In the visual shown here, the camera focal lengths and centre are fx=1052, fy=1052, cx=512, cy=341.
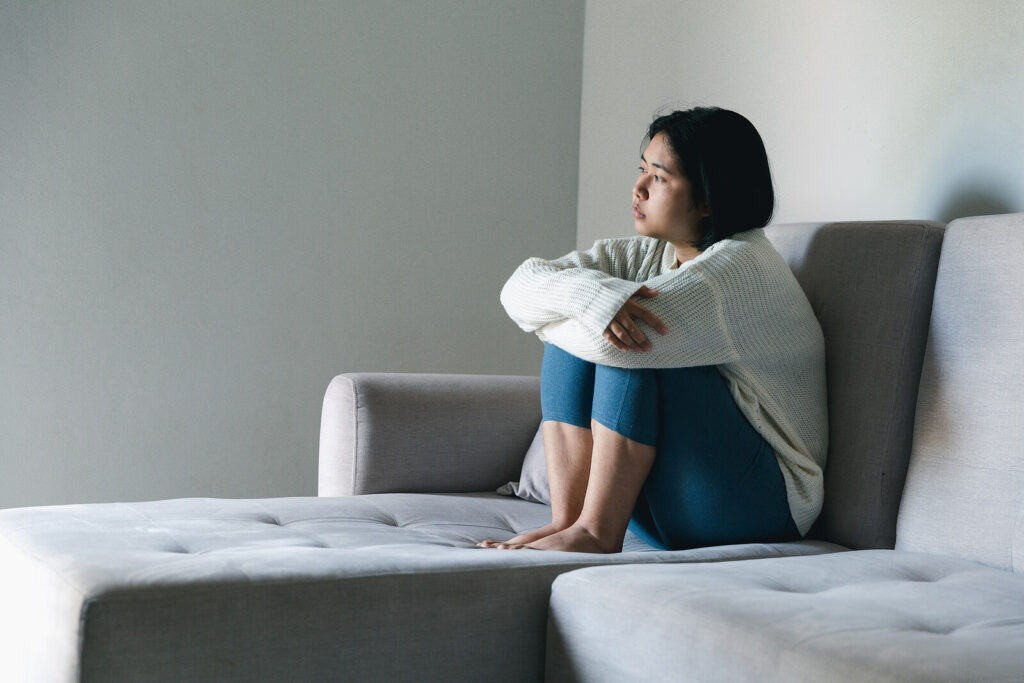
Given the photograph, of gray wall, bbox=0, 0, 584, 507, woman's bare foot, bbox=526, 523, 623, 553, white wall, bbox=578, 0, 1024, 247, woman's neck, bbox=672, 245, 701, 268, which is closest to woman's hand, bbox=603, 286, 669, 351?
woman's bare foot, bbox=526, 523, 623, 553

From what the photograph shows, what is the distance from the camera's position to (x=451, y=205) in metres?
3.20

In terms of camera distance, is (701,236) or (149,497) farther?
(149,497)

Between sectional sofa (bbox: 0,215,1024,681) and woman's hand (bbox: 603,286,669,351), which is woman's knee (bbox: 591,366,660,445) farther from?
sectional sofa (bbox: 0,215,1024,681)

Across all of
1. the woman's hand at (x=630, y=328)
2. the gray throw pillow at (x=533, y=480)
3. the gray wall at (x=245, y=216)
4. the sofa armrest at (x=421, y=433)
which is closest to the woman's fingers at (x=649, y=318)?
the woman's hand at (x=630, y=328)

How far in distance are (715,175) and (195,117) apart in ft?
5.35

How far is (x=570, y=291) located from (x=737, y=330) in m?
0.26

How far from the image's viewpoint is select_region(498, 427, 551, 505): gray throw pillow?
1.99m

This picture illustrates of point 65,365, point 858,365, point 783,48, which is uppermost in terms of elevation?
point 783,48

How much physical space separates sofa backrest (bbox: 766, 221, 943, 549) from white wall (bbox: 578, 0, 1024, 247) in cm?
31

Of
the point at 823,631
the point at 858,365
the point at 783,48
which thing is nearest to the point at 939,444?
the point at 858,365

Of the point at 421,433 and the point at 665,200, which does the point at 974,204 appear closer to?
the point at 665,200

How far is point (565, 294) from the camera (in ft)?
5.23

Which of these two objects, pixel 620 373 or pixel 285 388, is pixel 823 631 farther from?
pixel 285 388

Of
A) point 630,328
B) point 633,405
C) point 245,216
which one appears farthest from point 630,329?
point 245,216
